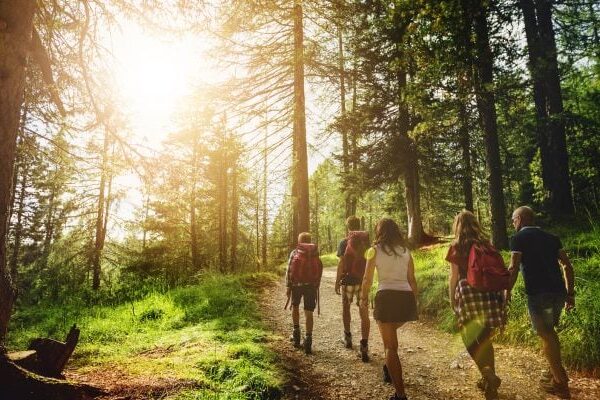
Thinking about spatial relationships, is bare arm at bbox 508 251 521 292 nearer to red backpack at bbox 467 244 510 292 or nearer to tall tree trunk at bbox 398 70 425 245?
red backpack at bbox 467 244 510 292

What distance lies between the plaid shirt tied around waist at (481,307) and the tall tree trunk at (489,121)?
665 cm

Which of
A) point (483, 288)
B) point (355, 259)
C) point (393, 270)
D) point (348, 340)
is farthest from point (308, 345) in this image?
point (483, 288)

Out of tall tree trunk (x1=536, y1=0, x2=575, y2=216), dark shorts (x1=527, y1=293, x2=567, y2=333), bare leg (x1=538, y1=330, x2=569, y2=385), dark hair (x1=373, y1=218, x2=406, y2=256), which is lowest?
bare leg (x1=538, y1=330, x2=569, y2=385)

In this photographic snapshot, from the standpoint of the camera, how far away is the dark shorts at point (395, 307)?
4.46 meters

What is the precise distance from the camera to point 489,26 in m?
10.1

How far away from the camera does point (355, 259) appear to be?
657cm

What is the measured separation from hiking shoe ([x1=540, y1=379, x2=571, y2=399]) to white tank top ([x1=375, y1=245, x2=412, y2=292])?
6.72 feet

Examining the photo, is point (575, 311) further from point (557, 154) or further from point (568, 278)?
point (557, 154)

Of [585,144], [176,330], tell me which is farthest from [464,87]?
[176,330]

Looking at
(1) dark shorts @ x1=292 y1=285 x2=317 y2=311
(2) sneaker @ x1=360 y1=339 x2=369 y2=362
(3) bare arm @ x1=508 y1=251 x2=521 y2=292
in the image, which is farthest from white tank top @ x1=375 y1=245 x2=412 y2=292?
(1) dark shorts @ x1=292 y1=285 x2=317 y2=311

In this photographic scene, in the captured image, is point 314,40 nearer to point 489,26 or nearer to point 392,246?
point 489,26

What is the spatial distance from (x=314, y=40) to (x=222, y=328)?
9.40 metres

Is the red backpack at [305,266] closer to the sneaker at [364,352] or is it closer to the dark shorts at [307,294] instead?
the dark shorts at [307,294]

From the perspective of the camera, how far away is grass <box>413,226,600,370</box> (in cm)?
516
